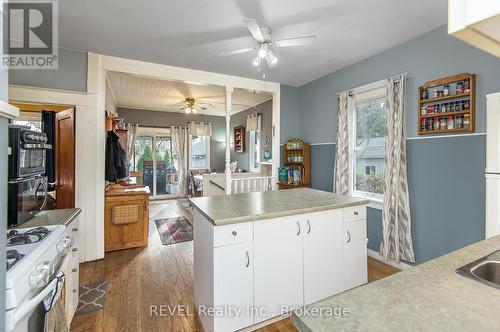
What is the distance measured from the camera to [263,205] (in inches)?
78.2

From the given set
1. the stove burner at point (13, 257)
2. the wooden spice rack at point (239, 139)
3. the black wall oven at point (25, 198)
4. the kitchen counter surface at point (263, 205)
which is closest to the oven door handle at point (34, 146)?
the black wall oven at point (25, 198)

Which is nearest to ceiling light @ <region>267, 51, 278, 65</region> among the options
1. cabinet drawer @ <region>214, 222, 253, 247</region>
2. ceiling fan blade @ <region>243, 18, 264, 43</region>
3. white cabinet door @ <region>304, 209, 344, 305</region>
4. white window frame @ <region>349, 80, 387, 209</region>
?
ceiling fan blade @ <region>243, 18, 264, 43</region>

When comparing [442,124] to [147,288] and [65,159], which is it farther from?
[65,159]

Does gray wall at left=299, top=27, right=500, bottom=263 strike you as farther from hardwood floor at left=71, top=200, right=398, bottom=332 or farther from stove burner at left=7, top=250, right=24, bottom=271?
stove burner at left=7, top=250, right=24, bottom=271

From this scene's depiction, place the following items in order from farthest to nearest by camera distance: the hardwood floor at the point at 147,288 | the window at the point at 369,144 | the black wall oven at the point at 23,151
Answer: the window at the point at 369,144 → the hardwood floor at the point at 147,288 → the black wall oven at the point at 23,151

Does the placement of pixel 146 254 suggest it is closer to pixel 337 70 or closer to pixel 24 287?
pixel 24 287

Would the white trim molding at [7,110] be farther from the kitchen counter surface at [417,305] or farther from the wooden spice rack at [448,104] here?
the wooden spice rack at [448,104]

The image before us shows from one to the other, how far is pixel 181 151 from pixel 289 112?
3821mm

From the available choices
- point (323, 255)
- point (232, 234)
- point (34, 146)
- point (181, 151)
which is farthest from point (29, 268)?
point (181, 151)

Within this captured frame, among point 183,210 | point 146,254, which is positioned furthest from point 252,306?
point 183,210

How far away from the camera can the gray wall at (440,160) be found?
84.4 inches

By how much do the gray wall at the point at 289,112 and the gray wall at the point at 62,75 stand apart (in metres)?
3.10

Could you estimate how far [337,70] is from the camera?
3660 millimetres

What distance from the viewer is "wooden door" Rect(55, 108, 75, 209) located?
299 centimetres
